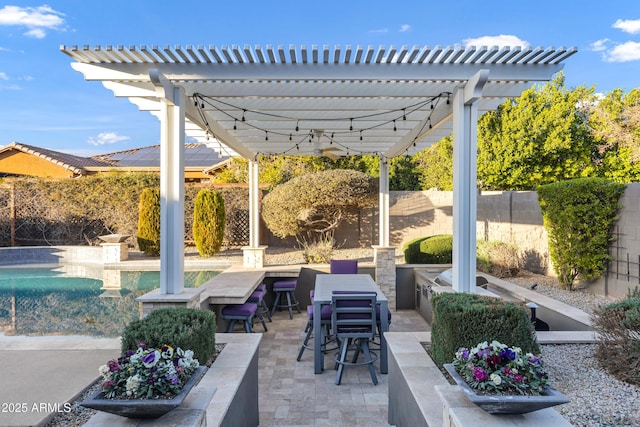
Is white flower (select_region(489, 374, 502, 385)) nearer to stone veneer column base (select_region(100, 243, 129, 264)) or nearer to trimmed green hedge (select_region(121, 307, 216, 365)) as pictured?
trimmed green hedge (select_region(121, 307, 216, 365))

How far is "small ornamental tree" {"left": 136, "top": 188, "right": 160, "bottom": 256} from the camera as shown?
1128 cm

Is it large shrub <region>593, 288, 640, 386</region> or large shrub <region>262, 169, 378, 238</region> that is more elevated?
large shrub <region>262, 169, 378, 238</region>

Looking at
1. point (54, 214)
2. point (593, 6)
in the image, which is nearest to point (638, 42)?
point (593, 6)

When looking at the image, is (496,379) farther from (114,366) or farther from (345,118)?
(345,118)

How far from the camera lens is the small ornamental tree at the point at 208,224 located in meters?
10.9

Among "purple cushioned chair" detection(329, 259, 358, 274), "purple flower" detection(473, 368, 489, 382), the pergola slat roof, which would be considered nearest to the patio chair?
the pergola slat roof

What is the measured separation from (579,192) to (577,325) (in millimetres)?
2526

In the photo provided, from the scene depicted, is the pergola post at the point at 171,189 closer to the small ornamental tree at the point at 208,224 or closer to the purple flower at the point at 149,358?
the purple flower at the point at 149,358

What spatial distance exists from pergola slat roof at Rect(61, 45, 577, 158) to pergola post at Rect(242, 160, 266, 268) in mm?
2277

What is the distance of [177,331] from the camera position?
289 centimetres

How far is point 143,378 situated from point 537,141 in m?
13.9

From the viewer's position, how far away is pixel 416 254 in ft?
26.8

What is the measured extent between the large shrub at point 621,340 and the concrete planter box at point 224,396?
258 cm

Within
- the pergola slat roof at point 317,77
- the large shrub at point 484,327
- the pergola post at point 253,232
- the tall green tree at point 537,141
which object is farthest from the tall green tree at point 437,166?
→ the large shrub at point 484,327
